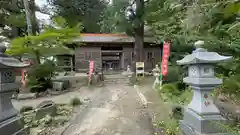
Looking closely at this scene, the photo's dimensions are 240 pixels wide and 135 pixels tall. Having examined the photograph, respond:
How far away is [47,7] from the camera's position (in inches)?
550

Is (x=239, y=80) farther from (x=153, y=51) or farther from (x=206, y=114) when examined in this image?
(x=153, y=51)

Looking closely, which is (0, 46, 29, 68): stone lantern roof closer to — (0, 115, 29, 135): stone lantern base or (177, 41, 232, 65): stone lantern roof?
(0, 115, 29, 135): stone lantern base

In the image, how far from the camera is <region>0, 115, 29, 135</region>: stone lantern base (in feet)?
6.70

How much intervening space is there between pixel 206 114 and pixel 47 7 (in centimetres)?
1555

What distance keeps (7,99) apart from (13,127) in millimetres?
422

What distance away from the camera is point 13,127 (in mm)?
2207

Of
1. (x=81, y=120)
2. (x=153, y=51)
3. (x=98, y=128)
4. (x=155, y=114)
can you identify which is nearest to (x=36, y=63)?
(x=81, y=120)

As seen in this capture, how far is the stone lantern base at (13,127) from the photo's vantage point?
2.04m

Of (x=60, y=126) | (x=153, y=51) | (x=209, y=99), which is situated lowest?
(x=60, y=126)

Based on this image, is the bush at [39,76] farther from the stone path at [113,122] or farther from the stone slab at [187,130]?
the stone slab at [187,130]

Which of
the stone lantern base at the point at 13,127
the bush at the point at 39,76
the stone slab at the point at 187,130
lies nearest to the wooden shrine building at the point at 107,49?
the bush at the point at 39,76

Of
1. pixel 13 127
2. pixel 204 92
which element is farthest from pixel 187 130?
pixel 13 127


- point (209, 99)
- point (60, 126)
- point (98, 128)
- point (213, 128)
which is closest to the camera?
point (213, 128)

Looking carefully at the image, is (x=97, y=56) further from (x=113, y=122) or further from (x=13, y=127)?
(x=13, y=127)
